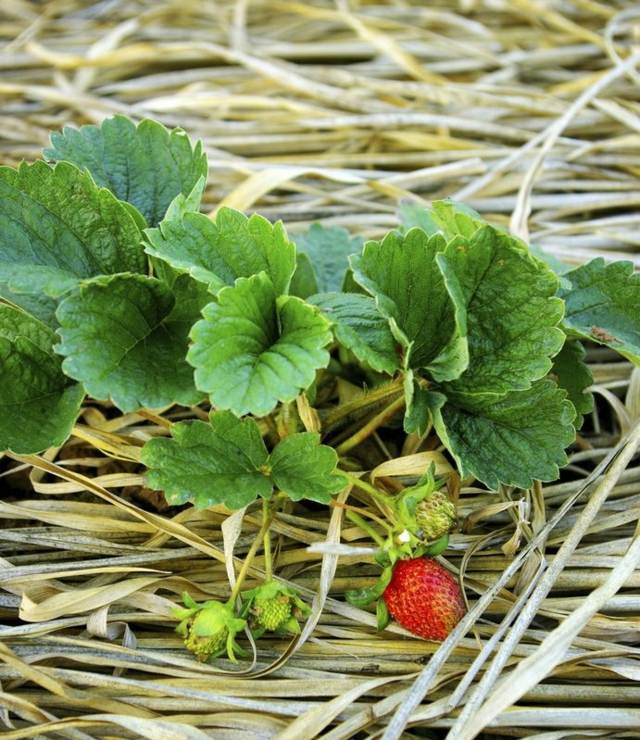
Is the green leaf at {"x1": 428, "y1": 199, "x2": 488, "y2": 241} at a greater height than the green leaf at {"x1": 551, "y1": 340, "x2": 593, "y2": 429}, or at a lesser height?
greater

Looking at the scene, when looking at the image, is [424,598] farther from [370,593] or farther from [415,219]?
[415,219]

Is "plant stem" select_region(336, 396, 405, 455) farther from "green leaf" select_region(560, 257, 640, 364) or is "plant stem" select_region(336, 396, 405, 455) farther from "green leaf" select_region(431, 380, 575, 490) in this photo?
"green leaf" select_region(560, 257, 640, 364)

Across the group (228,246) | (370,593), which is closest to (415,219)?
(228,246)

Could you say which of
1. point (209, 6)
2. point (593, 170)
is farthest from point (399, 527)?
point (209, 6)

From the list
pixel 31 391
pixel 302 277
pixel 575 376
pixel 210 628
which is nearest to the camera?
pixel 210 628

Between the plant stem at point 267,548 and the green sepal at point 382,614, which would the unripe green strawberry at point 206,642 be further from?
the green sepal at point 382,614

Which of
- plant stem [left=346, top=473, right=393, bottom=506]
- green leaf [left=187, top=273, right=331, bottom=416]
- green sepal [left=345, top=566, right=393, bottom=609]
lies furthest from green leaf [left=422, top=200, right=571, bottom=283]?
green sepal [left=345, top=566, right=393, bottom=609]
